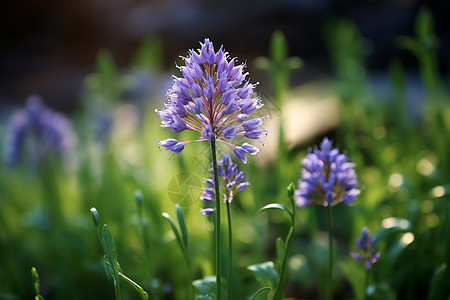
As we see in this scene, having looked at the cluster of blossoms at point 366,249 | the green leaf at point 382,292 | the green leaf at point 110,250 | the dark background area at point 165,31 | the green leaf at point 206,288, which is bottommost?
the green leaf at point 382,292

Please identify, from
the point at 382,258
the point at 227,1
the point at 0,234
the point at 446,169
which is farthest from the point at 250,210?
the point at 227,1

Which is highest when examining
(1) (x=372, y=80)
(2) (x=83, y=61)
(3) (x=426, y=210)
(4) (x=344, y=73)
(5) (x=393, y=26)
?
(2) (x=83, y=61)

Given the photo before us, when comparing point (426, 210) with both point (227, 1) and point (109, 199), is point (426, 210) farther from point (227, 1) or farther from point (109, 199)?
point (227, 1)

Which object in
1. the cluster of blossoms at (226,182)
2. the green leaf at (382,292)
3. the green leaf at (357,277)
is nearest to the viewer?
the cluster of blossoms at (226,182)

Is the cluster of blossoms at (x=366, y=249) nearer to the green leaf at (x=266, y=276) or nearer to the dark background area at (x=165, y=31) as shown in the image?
the green leaf at (x=266, y=276)

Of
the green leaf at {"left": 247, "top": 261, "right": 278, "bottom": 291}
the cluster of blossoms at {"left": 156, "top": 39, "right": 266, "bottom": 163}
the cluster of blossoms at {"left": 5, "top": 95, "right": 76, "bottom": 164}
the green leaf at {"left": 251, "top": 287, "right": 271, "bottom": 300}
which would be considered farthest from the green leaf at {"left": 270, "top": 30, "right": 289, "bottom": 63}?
the cluster of blossoms at {"left": 5, "top": 95, "right": 76, "bottom": 164}

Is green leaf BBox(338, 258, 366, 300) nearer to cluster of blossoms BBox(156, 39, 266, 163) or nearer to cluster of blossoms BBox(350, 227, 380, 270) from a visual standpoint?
cluster of blossoms BBox(350, 227, 380, 270)

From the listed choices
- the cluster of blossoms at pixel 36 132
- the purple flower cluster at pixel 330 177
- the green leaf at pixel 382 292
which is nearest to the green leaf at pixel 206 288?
the purple flower cluster at pixel 330 177
